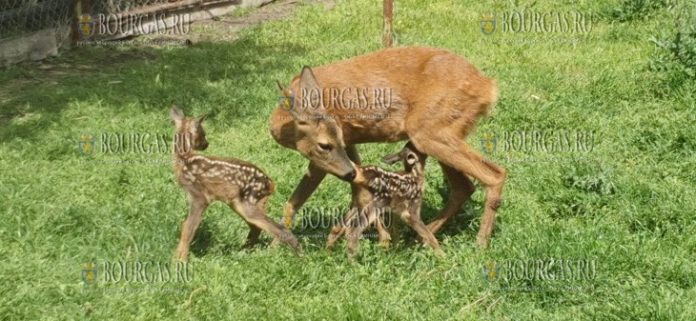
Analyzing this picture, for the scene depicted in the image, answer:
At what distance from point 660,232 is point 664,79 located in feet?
13.7

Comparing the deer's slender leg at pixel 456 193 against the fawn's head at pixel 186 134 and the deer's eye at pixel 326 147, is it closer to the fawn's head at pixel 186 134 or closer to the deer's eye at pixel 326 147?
the deer's eye at pixel 326 147

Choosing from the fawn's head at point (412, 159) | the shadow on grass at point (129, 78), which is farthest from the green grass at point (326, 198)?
the fawn's head at point (412, 159)

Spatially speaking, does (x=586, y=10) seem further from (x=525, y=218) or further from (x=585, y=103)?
(x=525, y=218)

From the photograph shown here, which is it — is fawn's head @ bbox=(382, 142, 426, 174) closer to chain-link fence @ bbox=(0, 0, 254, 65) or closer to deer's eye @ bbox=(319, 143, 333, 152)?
deer's eye @ bbox=(319, 143, 333, 152)

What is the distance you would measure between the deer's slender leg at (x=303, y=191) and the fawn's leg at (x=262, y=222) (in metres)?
0.69

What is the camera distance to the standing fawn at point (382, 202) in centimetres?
721

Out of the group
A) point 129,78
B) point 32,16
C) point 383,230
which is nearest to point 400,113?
point 383,230

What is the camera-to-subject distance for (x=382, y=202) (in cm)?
731

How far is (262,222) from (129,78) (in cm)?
564

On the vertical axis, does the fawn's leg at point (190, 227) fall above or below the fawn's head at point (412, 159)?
below

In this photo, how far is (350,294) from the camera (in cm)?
653

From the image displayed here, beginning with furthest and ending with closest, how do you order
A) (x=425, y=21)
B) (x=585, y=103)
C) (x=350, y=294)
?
(x=425, y=21)
(x=585, y=103)
(x=350, y=294)

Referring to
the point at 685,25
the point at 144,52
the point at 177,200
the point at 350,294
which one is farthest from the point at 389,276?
the point at 144,52

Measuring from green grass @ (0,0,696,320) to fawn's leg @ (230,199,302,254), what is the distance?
0.12 m
